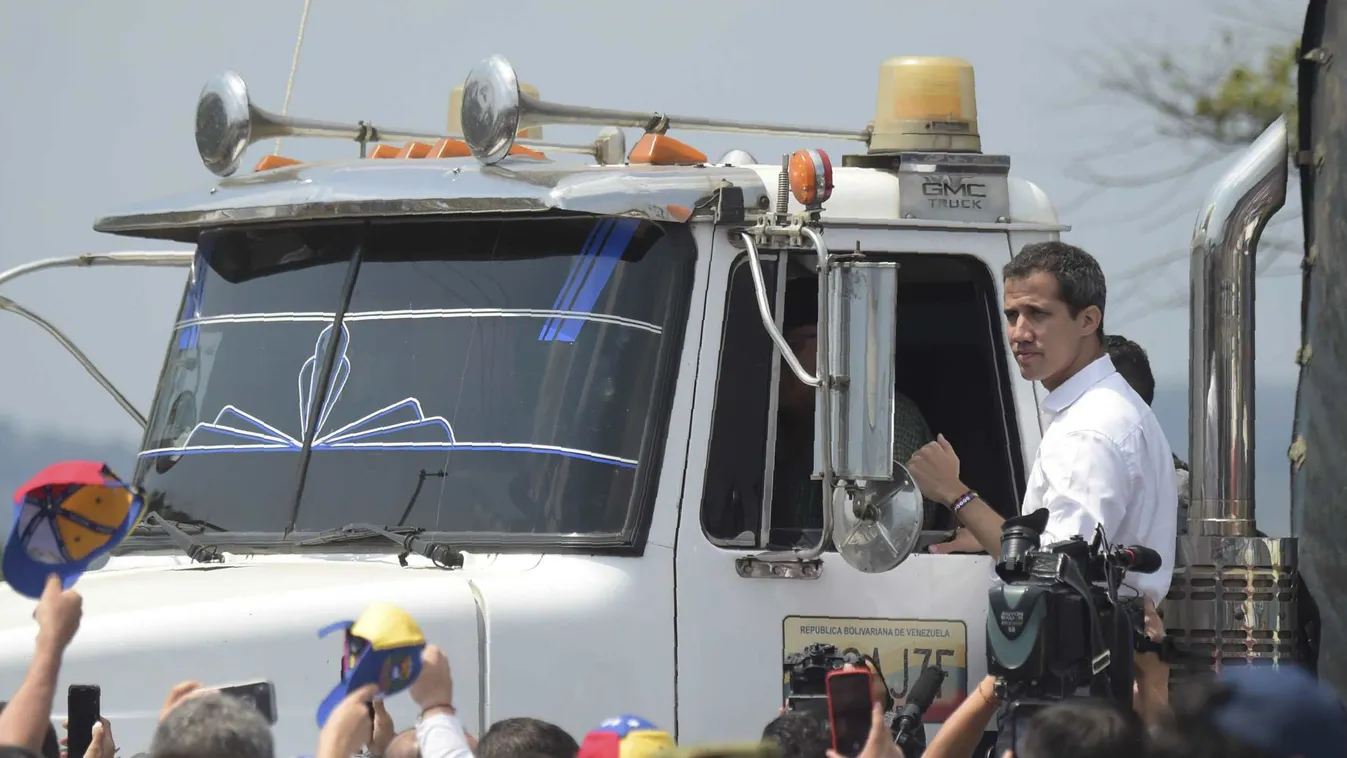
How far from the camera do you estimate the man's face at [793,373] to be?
5340 millimetres

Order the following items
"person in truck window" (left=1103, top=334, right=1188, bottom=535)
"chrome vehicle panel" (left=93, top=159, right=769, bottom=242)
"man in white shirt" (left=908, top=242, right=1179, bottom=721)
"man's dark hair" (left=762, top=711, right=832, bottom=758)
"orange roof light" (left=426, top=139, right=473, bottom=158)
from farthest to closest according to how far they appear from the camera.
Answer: "person in truck window" (left=1103, top=334, right=1188, bottom=535) → "orange roof light" (left=426, top=139, right=473, bottom=158) → "chrome vehicle panel" (left=93, top=159, right=769, bottom=242) → "man in white shirt" (left=908, top=242, right=1179, bottom=721) → "man's dark hair" (left=762, top=711, right=832, bottom=758)

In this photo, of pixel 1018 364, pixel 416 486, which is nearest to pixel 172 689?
pixel 416 486

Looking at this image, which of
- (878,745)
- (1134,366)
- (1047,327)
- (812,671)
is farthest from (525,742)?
(1134,366)

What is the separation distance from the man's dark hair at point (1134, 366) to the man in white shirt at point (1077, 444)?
45.0 inches

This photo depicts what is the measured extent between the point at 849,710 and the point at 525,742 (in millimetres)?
643

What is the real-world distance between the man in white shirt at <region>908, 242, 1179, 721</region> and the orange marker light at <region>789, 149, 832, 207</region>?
0.44m

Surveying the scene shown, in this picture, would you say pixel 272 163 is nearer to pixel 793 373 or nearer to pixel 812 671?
pixel 793 373

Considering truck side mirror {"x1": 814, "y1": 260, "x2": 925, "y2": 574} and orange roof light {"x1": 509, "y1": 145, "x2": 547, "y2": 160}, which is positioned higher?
orange roof light {"x1": 509, "y1": 145, "x2": 547, "y2": 160}

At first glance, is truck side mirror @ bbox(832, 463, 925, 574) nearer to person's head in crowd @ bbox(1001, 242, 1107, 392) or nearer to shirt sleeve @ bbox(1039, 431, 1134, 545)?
shirt sleeve @ bbox(1039, 431, 1134, 545)

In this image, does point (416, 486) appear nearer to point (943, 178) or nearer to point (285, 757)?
point (285, 757)

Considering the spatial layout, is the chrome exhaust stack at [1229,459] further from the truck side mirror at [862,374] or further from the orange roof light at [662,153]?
the orange roof light at [662,153]

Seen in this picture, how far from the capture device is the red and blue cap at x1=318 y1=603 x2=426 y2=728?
415 cm

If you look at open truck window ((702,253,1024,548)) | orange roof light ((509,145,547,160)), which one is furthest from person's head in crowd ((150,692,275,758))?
orange roof light ((509,145,547,160))

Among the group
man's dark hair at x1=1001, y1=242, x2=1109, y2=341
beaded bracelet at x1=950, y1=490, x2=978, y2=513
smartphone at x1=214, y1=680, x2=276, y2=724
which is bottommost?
smartphone at x1=214, y1=680, x2=276, y2=724
